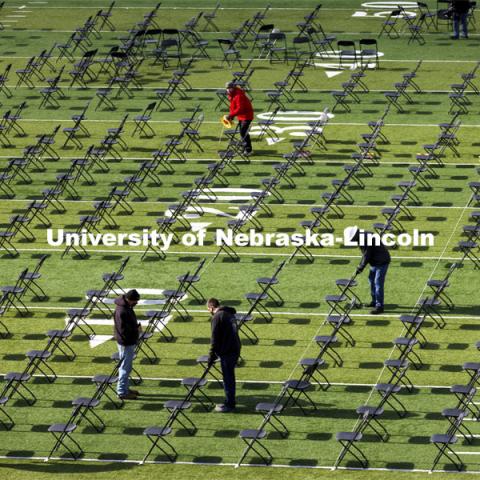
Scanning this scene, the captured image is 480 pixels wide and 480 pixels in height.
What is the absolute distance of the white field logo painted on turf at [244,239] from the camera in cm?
3148

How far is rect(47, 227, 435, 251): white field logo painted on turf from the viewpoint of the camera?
103 feet

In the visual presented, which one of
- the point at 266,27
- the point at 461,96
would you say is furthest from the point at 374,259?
the point at 266,27

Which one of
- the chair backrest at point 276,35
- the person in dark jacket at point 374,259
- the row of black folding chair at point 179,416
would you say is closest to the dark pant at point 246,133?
the chair backrest at point 276,35

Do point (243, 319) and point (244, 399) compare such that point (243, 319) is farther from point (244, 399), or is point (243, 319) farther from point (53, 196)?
point (53, 196)

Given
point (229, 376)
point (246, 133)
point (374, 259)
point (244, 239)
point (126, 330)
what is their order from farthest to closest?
point (246, 133), point (244, 239), point (374, 259), point (126, 330), point (229, 376)

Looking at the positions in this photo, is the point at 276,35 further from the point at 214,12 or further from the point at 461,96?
the point at 461,96

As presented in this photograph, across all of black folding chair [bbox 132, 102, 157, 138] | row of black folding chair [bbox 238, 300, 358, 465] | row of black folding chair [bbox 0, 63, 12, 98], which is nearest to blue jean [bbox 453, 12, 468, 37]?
black folding chair [bbox 132, 102, 157, 138]

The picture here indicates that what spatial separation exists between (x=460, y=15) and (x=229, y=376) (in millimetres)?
24915

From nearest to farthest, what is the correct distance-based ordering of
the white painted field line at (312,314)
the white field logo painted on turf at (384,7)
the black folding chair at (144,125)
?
1. the white painted field line at (312,314)
2. the black folding chair at (144,125)
3. the white field logo painted on turf at (384,7)

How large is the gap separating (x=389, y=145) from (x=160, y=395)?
46.7ft

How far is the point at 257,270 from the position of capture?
99.2ft

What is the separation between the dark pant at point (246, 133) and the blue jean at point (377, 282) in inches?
376

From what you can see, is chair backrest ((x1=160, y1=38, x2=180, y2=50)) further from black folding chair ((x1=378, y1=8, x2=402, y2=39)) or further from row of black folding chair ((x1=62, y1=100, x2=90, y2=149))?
black folding chair ((x1=378, y1=8, x2=402, y2=39))

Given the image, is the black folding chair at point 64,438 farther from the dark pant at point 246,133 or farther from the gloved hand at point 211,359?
the dark pant at point 246,133
